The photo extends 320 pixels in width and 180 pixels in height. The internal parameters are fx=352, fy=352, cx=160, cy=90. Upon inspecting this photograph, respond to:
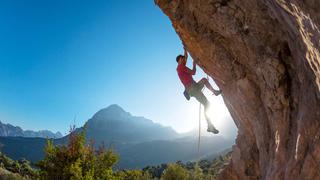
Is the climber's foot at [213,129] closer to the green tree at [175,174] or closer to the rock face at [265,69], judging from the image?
the rock face at [265,69]

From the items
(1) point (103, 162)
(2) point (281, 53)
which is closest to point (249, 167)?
(2) point (281, 53)

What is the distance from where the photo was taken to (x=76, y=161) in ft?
68.9

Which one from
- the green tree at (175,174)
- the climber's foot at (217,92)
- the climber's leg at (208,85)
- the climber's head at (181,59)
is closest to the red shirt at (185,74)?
the climber's head at (181,59)

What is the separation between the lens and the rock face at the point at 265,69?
7.55m

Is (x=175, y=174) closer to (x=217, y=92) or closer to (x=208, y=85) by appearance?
(x=208, y=85)

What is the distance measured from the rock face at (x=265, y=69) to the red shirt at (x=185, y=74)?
621 mm

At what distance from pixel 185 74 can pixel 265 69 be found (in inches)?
180

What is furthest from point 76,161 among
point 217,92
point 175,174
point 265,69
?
point 175,174

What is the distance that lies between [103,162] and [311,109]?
1700 centimetres

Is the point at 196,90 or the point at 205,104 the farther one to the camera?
the point at 205,104

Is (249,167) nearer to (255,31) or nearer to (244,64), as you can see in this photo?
(244,64)

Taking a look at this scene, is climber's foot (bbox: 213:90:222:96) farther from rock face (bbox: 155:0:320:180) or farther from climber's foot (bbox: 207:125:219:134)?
climber's foot (bbox: 207:125:219:134)

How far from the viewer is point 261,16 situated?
10430 mm

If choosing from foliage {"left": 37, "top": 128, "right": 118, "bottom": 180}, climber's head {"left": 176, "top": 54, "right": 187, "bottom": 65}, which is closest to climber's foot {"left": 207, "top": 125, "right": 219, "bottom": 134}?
climber's head {"left": 176, "top": 54, "right": 187, "bottom": 65}
